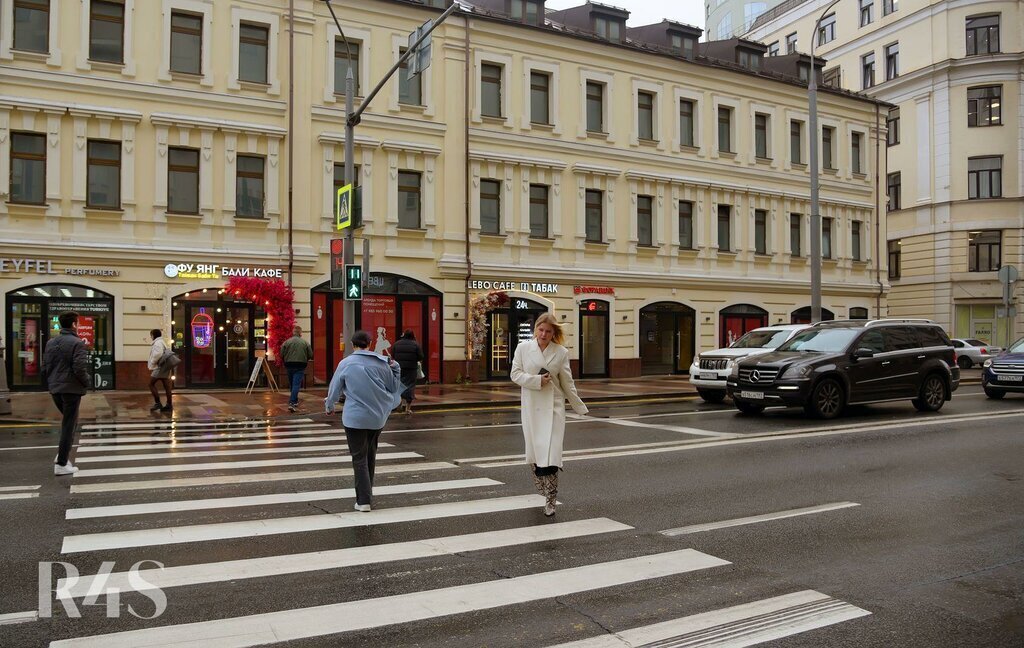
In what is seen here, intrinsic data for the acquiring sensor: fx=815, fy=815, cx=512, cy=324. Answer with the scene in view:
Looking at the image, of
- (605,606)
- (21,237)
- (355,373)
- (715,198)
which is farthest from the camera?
(715,198)

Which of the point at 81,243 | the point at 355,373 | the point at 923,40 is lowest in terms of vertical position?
the point at 355,373

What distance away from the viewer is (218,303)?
888 inches

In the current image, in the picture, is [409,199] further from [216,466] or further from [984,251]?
[984,251]

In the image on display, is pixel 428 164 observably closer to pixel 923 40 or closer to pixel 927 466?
pixel 927 466

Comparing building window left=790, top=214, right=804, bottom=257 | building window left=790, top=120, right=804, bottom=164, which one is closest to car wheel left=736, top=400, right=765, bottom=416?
building window left=790, top=214, right=804, bottom=257

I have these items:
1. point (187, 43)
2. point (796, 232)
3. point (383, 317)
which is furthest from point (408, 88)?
point (796, 232)

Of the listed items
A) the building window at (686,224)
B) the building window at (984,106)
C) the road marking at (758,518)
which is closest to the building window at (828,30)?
the building window at (984,106)

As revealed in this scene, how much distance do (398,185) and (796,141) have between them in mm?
18094

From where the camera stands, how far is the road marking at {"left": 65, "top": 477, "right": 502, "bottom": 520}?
7.43 meters

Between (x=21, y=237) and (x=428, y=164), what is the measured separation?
11312 mm

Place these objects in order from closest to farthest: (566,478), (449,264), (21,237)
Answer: (566,478) → (21,237) → (449,264)

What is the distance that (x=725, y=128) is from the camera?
32062mm

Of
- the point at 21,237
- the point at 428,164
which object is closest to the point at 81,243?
the point at 21,237

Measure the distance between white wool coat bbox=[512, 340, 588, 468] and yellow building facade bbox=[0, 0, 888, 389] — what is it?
1046cm
